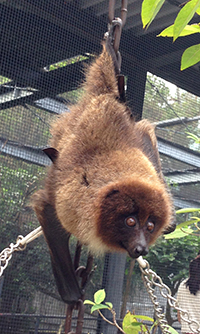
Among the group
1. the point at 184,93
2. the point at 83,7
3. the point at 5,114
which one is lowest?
the point at 5,114

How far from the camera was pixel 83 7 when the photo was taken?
8.10ft

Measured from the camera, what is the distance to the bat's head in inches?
34.2

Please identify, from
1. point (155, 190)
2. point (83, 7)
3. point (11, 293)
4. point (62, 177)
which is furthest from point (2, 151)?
point (155, 190)

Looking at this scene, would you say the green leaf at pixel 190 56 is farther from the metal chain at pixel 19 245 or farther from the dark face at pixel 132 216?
the metal chain at pixel 19 245

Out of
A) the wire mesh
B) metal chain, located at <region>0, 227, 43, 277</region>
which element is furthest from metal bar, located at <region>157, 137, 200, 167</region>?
metal chain, located at <region>0, 227, 43, 277</region>

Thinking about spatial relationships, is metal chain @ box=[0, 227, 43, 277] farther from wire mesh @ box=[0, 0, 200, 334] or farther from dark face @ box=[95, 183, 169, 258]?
wire mesh @ box=[0, 0, 200, 334]

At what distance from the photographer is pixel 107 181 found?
2.96 ft

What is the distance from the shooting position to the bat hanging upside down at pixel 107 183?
876 millimetres

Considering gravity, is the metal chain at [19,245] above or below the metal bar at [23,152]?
below

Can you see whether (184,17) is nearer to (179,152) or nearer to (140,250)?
(140,250)

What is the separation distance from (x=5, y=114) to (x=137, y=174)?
63.4 inches

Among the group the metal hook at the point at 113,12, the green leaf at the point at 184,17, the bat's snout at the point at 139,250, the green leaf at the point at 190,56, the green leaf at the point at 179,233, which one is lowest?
the bat's snout at the point at 139,250

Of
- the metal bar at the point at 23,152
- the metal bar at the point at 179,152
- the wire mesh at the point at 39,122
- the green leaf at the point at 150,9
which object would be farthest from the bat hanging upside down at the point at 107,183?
the metal bar at the point at 179,152

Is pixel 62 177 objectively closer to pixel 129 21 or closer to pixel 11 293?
pixel 11 293
